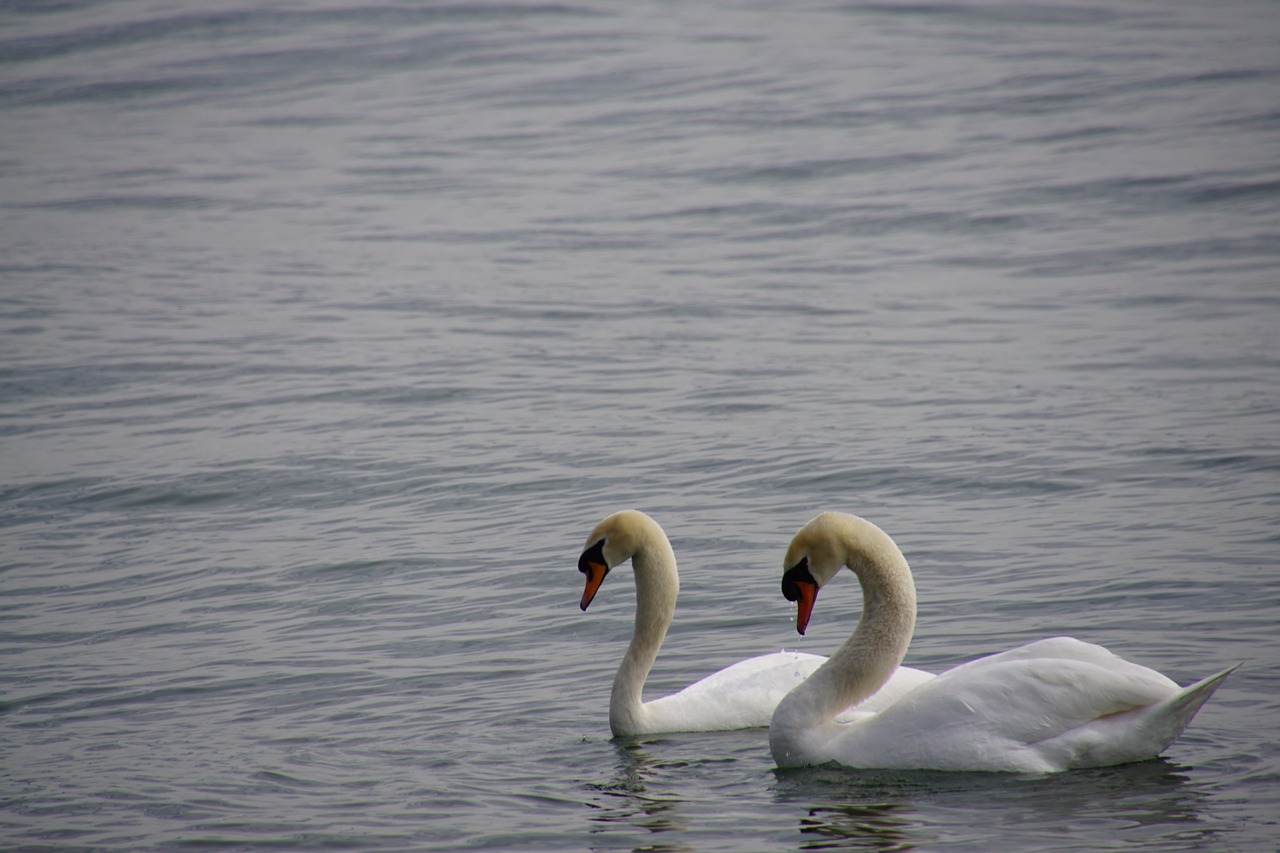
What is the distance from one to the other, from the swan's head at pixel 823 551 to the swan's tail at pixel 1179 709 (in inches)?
48.2

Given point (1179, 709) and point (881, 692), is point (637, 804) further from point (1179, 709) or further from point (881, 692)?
point (1179, 709)

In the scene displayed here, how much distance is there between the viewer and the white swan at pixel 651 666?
771 cm

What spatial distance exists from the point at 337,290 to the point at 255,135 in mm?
11542

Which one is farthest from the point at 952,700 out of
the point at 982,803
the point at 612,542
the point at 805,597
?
the point at 612,542

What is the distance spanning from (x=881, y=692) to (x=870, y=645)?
343 millimetres

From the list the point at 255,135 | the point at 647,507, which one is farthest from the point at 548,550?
the point at 255,135

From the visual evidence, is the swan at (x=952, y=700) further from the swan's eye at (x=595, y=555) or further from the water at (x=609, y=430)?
the swan's eye at (x=595, y=555)

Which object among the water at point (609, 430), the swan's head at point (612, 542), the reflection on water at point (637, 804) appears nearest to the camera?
the reflection on water at point (637, 804)

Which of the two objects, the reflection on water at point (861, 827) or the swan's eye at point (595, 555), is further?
the swan's eye at point (595, 555)

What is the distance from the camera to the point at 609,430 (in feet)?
44.0

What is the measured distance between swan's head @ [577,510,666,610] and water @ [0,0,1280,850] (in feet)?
1.89

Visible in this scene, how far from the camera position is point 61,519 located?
38.6 feet

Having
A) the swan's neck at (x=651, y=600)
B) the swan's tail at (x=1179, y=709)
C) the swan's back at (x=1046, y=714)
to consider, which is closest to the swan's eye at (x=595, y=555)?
the swan's neck at (x=651, y=600)

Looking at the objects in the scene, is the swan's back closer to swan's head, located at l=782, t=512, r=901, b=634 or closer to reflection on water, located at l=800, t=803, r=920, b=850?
reflection on water, located at l=800, t=803, r=920, b=850
